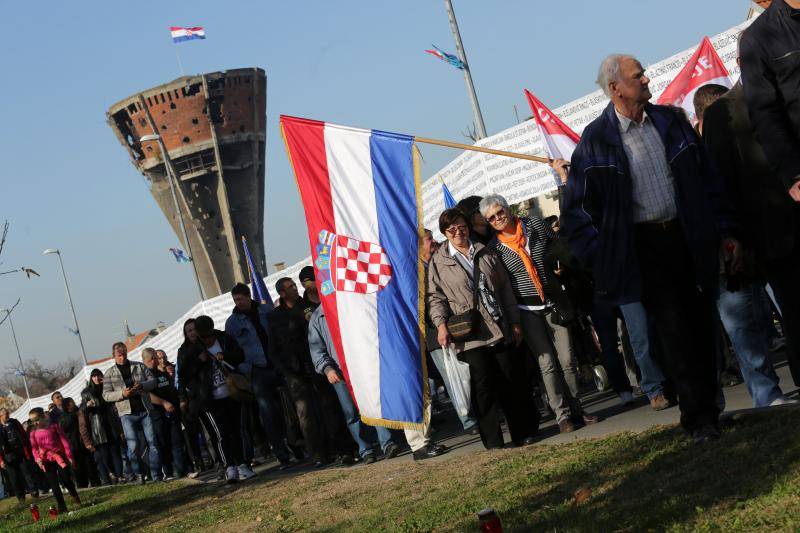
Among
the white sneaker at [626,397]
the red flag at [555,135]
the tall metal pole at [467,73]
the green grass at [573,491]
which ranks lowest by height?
Result: the green grass at [573,491]

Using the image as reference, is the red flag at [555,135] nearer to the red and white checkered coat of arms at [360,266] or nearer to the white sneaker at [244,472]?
the white sneaker at [244,472]

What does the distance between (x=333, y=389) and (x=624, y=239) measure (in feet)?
22.5

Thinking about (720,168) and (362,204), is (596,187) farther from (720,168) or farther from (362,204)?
(362,204)

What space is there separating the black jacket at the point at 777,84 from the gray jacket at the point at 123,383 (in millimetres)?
12033

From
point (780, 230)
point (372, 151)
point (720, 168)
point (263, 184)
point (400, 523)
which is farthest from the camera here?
point (263, 184)

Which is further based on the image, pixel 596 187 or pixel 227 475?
pixel 227 475

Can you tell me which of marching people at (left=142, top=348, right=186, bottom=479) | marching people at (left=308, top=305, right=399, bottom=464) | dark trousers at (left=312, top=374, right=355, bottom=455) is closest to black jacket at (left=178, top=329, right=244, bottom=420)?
dark trousers at (left=312, top=374, right=355, bottom=455)

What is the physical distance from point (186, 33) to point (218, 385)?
149 ft

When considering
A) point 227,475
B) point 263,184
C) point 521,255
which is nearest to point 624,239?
point 521,255

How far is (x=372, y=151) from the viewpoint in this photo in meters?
9.45

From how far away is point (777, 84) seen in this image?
5359 millimetres

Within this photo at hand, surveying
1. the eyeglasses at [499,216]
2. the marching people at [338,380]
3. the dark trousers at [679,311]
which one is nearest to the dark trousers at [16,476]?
the marching people at [338,380]

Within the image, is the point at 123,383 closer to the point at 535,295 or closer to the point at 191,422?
the point at 191,422

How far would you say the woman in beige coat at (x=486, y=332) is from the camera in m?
9.30
